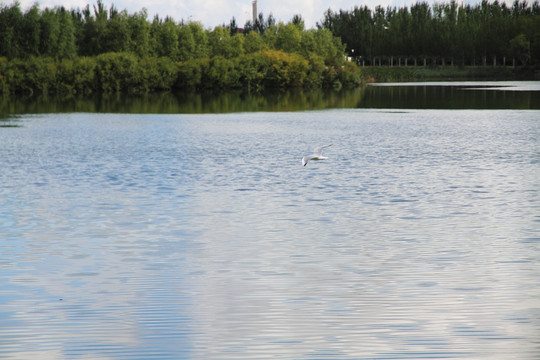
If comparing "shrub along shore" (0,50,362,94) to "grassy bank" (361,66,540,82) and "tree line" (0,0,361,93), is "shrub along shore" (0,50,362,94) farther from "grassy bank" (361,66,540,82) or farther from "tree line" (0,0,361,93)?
"grassy bank" (361,66,540,82)

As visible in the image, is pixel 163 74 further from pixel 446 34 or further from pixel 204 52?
pixel 446 34

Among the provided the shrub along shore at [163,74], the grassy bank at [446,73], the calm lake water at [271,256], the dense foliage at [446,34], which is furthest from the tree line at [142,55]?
the calm lake water at [271,256]

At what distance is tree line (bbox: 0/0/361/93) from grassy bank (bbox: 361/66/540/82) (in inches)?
355

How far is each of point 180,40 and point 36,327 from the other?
88.7m

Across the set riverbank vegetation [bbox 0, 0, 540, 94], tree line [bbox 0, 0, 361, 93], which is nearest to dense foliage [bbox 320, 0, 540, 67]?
riverbank vegetation [bbox 0, 0, 540, 94]

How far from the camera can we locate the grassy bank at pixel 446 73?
107 m

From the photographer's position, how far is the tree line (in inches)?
2928

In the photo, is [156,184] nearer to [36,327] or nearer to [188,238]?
[188,238]

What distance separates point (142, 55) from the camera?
86500 millimetres

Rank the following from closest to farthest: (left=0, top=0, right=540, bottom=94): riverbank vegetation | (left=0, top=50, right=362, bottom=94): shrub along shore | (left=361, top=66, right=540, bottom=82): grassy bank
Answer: (left=0, top=50, right=362, bottom=94): shrub along shore → (left=0, top=0, right=540, bottom=94): riverbank vegetation → (left=361, top=66, right=540, bottom=82): grassy bank

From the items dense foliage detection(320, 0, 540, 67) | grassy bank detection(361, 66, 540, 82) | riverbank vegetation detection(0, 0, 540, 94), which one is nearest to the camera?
riverbank vegetation detection(0, 0, 540, 94)

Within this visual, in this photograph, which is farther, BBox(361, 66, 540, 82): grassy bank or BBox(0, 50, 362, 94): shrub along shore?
BBox(361, 66, 540, 82): grassy bank

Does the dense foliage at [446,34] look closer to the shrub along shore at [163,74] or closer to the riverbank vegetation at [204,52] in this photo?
the riverbank vegetation at [204,52]

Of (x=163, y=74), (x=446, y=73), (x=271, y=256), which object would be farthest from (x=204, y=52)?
(x=271, y=256)
